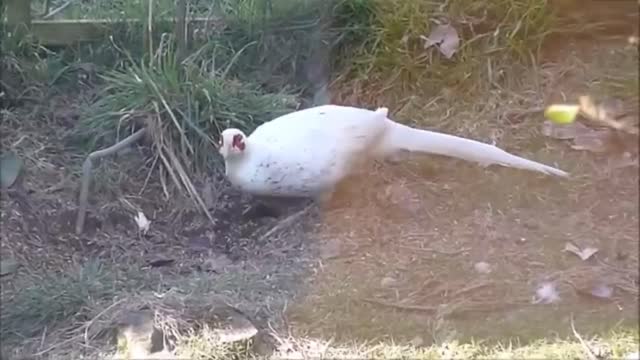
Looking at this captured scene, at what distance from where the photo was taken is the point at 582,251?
3.36 feet

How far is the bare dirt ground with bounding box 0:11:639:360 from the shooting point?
94cm

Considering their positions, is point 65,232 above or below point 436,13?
below

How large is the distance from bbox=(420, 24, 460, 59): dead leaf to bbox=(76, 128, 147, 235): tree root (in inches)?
16.4

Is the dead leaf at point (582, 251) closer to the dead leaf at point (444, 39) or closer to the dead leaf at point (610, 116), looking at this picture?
the dead leaf at point (610, 116)

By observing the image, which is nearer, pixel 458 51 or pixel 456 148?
pixel 456 148

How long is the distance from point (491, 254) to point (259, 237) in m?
0.26

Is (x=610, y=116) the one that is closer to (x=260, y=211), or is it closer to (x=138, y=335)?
(x=260, y=211)

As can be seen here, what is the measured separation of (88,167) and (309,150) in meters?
0.27

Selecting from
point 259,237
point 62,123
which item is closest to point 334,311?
point 259,237

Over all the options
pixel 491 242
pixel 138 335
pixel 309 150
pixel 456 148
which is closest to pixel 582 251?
pixel 491 242

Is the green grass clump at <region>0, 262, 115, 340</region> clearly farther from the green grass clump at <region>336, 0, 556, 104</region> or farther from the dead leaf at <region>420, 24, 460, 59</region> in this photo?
the dead leaf at <region>420, 24, 460, 59</region>

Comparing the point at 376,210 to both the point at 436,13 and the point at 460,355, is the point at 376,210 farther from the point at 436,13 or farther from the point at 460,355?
the point at 436,13

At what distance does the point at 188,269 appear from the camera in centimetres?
102

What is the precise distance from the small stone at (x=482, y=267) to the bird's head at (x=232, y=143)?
30cm
